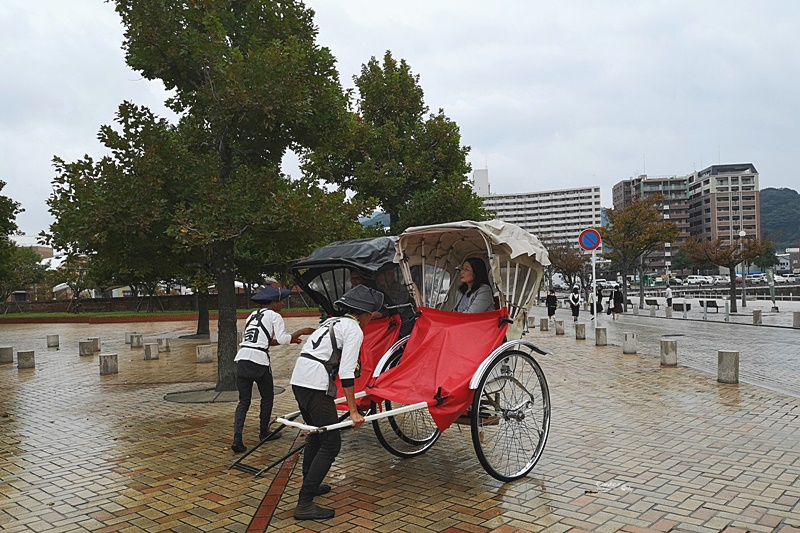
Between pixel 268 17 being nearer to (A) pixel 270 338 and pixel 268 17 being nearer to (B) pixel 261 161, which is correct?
(B) pixel 261 161

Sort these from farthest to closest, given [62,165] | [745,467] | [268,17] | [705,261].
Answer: [705,261]
[268,17]
[62,165]
[745,467]

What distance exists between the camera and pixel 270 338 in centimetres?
727

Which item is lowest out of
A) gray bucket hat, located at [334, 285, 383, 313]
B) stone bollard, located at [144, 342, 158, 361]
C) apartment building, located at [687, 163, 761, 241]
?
stone bollard, located at [144, 342, 158, 361]

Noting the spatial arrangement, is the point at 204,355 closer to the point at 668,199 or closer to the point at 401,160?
the point at 401,160

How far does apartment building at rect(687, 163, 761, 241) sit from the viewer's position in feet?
394

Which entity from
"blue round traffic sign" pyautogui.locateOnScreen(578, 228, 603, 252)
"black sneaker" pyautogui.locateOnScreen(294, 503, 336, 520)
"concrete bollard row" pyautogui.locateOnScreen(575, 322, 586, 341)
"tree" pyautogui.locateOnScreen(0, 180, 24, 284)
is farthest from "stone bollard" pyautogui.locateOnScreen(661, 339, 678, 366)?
"tree" pyautogui.locateOnScreen(0, 180, 24, 284)

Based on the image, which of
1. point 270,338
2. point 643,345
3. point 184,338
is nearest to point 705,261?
point 643,345

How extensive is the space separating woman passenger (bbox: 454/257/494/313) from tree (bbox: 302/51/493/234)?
43.5ft

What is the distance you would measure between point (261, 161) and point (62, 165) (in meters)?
3.35

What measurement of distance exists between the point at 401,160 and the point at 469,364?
1636cm

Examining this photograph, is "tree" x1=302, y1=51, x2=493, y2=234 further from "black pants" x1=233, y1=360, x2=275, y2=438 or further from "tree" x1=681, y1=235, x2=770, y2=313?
"tree" x1=681, y1=235, x2=770, y2=313

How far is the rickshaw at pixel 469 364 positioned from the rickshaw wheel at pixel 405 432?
12mm

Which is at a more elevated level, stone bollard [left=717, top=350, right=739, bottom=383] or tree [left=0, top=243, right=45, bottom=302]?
tree [left=0, top=243, right=45, bottom=302]

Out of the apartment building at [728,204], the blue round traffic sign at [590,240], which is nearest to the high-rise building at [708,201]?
the apartment building at [728,204]
